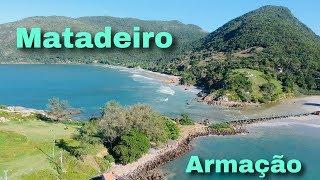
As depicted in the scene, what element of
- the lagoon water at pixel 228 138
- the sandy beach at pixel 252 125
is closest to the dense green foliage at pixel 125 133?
the sandy beach at pixel 252 125

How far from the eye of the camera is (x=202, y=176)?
79.9 meters

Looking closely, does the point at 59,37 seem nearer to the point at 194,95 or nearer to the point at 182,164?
the point at 182,164

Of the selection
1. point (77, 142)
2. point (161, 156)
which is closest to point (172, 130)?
point (161, 156)

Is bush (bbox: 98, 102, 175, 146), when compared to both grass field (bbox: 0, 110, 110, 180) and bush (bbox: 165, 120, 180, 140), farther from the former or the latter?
grass field (bbox: 0, 110, 110, 180)

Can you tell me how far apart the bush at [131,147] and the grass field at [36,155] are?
538cm

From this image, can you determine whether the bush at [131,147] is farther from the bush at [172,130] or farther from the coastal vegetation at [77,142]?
the bush at [172,130]

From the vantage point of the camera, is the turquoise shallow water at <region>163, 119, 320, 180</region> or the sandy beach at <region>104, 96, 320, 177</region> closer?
the sandy beach at <region>104, 96, 320, 177</region>

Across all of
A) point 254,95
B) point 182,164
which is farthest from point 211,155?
point 254,95

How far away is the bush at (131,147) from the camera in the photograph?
A: 80.6 meters

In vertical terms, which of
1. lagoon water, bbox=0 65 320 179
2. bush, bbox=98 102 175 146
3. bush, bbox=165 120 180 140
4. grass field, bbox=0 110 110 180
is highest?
bush, bbox=98 102 175 146

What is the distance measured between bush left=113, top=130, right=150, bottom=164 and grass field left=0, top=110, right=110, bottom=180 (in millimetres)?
5381

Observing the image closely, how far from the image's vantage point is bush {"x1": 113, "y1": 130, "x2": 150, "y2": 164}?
80594 millimetres

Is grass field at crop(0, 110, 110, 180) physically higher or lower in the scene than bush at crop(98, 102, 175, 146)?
lower

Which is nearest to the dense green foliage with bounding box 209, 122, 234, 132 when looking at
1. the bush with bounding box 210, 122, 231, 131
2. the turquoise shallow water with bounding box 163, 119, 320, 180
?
the bush with bounding box 210, 122, 231, 131
